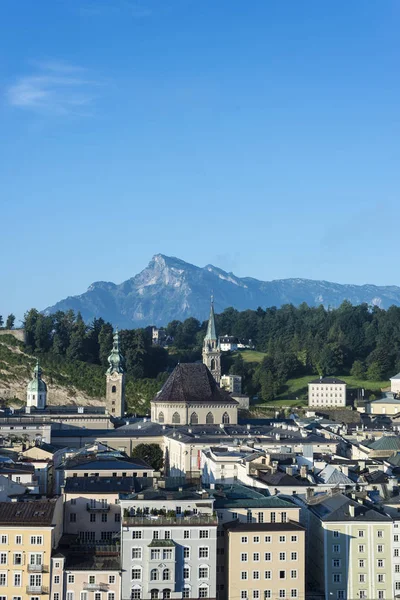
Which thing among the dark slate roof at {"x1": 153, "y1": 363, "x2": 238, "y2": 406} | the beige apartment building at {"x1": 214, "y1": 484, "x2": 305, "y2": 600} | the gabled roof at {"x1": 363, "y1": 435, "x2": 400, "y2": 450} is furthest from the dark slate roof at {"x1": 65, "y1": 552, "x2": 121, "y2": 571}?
the dark slate roof at {"x1": 153, "y1": 363, "x2": 238, "y2": 406}

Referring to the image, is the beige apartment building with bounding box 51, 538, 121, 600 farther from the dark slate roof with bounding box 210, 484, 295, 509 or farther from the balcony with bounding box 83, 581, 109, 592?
the dark slate roof with bounding box 210, 484, 295, 509

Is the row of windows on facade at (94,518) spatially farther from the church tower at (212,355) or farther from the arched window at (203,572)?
the church tower at (212,355)

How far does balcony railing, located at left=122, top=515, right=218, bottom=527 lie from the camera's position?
176 feet

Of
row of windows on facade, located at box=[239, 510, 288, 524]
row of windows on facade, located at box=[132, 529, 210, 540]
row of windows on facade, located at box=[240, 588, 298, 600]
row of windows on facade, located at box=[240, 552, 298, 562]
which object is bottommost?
row of windows on facade, located at box=[240, 588, 298, 600]

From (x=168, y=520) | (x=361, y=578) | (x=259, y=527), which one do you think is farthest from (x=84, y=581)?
(x=361, y=578)

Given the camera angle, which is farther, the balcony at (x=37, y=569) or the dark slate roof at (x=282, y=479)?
the dark slate roof at (x=282, y=479)

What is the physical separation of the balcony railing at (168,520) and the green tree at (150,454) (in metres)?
47.9

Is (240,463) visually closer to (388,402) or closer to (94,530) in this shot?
Answer: (94,530)

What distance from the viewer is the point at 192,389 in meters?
122

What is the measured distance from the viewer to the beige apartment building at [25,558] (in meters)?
53.2

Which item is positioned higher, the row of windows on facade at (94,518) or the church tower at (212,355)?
the church tower at (212,355)

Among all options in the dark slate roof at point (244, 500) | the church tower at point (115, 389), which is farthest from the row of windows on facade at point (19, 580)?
the church tower at point (115, 389)

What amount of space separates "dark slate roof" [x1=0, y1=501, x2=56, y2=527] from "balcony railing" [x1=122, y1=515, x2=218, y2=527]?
162 inches

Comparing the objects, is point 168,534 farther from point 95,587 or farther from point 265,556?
point 265,556
